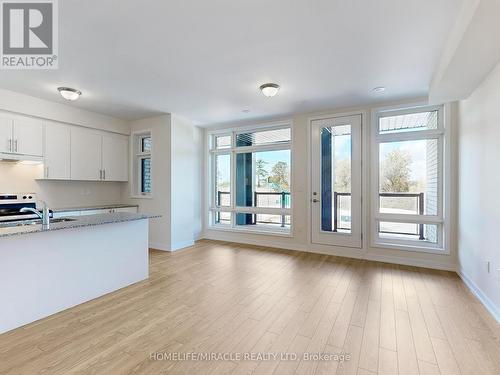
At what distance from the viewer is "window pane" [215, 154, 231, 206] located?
5902mm

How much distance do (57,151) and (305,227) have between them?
4.73 meters

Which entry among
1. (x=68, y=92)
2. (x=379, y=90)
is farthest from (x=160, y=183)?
(x=379, y=90)

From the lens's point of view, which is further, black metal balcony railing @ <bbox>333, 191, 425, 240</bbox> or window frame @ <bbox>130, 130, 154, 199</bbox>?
window frame @ <bbox>130, 130, 154, 199</bbox>

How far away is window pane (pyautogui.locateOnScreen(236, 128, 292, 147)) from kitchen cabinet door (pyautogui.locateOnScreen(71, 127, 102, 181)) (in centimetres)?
289

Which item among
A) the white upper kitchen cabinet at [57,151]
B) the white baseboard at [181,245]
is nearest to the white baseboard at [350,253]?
the white baseboard at [181,245]

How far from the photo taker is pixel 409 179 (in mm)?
4117

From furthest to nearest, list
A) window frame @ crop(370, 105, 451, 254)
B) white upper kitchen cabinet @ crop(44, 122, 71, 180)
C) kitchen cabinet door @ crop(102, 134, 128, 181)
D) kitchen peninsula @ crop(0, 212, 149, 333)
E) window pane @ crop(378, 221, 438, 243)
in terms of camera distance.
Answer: kitchen cabinet door @ crop(102, 134, 128, 181)
white upper kitchen cabinet @ crop(44, 122, 71, 180)
window pane @ crop(378, 221, 438, 243)
window frame @ crop(370, 105, 451, 254)
kitchen peninsula @ crop(0, 212, 149, 333)

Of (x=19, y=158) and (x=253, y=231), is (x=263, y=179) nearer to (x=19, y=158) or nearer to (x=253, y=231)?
(x=253, y=231)

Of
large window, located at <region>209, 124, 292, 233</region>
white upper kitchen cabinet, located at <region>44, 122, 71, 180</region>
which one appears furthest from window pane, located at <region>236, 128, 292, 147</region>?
white upper kitchen cabinet, located at <region>44, 122, 71, 180</region>

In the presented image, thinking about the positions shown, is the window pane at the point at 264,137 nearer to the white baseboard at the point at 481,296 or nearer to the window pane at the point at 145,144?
the window pane at the point at 145,144

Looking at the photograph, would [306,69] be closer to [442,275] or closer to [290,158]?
[290,158]

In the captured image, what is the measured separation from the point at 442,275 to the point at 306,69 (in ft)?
11.3

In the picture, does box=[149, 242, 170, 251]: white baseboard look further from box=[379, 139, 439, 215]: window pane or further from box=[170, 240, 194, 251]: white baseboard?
box=[379, 139, 439, 215]: window pane

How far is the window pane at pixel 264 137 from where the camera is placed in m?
5.27
